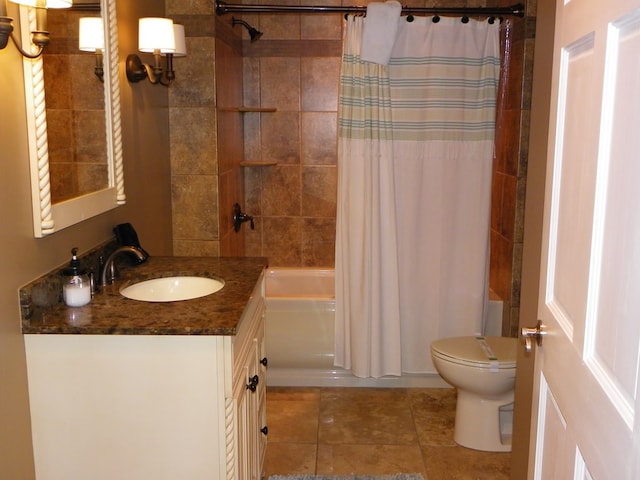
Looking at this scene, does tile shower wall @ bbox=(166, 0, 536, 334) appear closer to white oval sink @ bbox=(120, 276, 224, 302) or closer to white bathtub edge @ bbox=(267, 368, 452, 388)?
white bathtub edge @ bbox=(267, 368, 452, 388)

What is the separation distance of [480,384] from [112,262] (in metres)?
1.58

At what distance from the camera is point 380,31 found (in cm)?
309

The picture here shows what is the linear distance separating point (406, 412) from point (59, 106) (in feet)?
7.11

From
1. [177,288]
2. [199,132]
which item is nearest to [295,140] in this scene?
[199,132]

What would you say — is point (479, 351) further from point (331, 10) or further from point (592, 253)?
point (592, 253)

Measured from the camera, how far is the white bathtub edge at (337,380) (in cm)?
346

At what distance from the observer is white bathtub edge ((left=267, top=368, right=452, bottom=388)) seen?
11.3 feet

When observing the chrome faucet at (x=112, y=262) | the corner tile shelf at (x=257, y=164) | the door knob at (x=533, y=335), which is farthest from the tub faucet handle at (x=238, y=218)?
the door knob at (x=533, y=335)

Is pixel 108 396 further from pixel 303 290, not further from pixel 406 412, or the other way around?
pixel 303 290

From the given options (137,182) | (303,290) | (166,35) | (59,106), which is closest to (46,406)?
(59,106)

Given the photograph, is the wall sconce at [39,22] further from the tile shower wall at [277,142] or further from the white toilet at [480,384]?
the white toilet at [480,384]

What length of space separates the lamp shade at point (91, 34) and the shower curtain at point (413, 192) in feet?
4.39

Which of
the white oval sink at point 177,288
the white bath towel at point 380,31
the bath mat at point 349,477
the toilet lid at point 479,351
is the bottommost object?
the bath mat at point 349,477

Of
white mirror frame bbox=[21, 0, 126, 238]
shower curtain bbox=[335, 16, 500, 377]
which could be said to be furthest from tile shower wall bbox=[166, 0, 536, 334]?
white mirror frame bbox=[21, 0, 126, 238]
